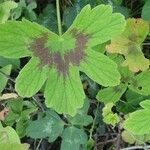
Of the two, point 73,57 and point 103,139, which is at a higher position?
point 73,57

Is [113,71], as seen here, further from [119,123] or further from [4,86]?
[4,86]

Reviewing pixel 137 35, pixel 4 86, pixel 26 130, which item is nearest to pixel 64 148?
pixel 26 130

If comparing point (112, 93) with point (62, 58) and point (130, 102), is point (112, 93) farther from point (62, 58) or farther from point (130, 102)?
point (62, 58)

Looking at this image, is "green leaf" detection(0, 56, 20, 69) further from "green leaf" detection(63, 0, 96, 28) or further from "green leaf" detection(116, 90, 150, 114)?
"green leaf" detection(116, 90, 150, 114)

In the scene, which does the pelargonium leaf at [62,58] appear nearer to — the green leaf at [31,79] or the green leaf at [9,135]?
the green leaf at [31,79]

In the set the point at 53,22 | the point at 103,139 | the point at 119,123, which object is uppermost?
the point at 53,22

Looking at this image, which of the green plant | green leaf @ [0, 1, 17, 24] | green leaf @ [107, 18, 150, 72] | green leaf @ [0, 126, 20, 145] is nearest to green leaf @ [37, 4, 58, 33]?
the green plant
